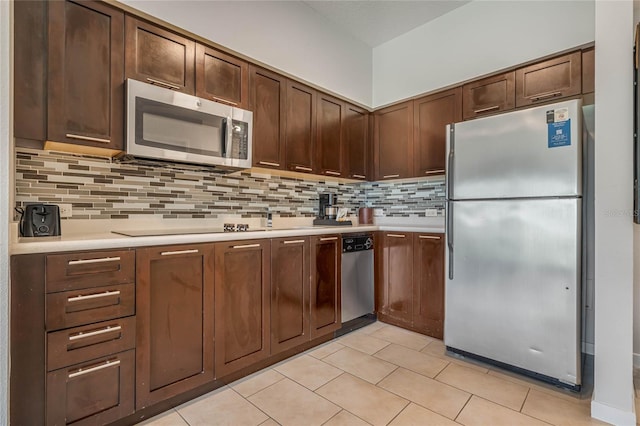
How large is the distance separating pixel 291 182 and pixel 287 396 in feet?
6.27

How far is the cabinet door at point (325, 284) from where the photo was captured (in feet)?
8.56

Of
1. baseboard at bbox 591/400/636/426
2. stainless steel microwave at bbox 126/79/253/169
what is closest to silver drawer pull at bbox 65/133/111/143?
stainless steel microwave at bbox 126/79/253/169

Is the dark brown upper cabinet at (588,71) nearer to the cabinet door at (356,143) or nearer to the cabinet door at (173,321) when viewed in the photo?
the cabinet door at (356,143)

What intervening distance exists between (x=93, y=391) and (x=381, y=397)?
60.9 inches

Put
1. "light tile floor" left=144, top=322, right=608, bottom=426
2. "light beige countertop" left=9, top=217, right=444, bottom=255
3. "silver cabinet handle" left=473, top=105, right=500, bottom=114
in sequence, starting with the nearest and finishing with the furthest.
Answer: "light beige countertop" left=9, top=217, right=444, bottom=255 < "light tile floor" left=144, top=322, right=608, bottom=426 < "silver cabinet handle" left=473, top=105, right=500, bottom=114

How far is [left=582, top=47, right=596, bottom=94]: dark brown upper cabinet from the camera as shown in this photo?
Result: 2.26m

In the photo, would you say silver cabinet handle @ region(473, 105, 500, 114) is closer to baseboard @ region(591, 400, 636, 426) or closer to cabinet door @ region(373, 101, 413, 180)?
cabinet door @ region(373, 101, 413, 180)

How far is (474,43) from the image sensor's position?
2844mm

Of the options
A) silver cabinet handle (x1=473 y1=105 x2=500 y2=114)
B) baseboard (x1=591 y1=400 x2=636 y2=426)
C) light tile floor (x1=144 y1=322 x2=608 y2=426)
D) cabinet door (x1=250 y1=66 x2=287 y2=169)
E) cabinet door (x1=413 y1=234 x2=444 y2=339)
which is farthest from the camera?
cabinet door (x1=413 y1=234 x2=444 y2=339)

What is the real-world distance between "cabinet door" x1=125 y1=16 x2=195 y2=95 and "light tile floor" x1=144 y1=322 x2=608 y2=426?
200 cm

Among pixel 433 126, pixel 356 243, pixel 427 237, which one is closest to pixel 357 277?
pixel 356 243

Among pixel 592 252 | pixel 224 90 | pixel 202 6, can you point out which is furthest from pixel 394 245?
pixel 202 6

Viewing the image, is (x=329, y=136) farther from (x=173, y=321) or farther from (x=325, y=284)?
(x=173, y=321)

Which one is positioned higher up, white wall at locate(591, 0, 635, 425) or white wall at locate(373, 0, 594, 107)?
white wall at locate(373, 0, 594, 107)
